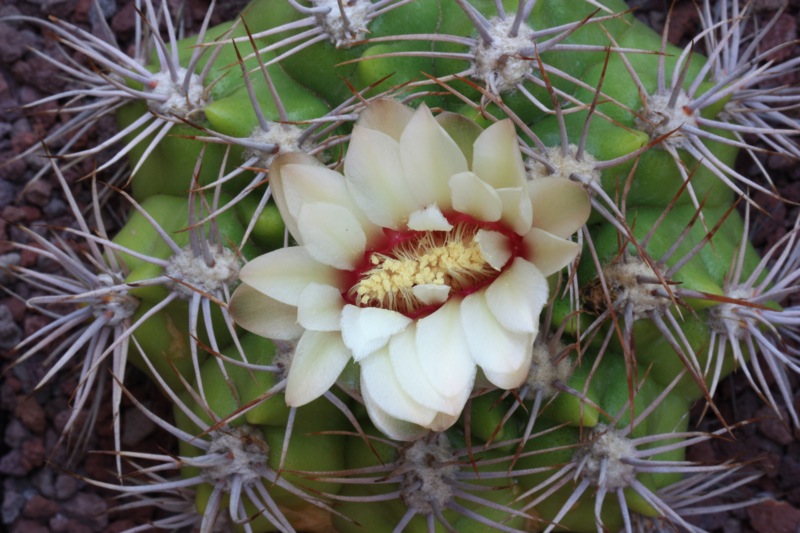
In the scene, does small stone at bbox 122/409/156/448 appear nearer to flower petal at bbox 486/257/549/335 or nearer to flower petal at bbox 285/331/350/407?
flower petal at bbox 285/331/350/407

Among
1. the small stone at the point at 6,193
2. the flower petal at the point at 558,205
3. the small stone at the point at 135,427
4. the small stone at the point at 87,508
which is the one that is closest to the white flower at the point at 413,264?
the flower petal at the point at 558,205

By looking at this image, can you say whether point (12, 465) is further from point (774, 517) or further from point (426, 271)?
point (774, 517)

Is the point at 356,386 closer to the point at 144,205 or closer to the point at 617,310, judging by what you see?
the point at 617,310

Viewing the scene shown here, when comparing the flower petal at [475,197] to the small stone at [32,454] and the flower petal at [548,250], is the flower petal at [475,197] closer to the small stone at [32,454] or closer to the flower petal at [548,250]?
the flower petal at [548,250]

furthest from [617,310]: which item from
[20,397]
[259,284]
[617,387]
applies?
[20,397]

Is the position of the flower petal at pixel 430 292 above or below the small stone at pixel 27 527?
above

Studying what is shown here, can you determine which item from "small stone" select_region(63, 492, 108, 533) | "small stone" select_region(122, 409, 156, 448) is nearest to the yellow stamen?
"small stone" select_region(122, 409, 156, 448)

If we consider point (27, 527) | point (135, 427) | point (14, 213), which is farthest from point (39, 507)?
point (14, 213)
